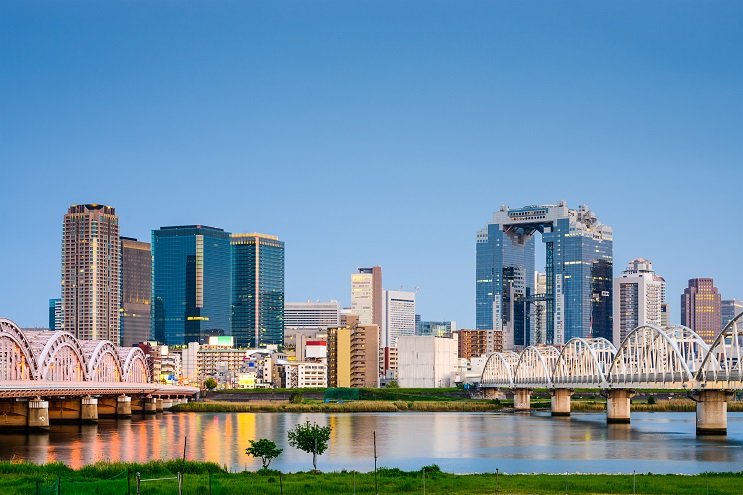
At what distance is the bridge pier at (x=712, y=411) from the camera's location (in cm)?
11656

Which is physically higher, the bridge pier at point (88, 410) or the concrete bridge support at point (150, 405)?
the bridge pier at point (88, 410)

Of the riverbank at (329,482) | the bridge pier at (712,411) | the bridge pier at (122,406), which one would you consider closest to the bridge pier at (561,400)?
the bridge pier at (712,411)

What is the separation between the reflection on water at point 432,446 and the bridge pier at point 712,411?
6.04 feet

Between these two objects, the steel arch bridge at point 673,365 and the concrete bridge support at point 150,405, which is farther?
the concrete bridge support at point 150,405

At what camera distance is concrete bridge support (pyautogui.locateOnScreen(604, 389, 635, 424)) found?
14675 cm

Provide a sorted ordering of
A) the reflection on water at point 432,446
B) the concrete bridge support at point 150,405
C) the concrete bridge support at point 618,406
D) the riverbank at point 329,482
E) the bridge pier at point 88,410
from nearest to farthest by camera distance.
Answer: the riverbank at point 329,482, the reflection on water at point 432,446, the concrete bridge support at point 618,406, the bridge pier at point 88,410, the concrete bridge support at point 150,405

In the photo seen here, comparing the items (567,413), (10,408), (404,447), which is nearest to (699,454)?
(404,447)

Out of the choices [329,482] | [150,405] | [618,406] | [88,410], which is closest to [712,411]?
[618,406]

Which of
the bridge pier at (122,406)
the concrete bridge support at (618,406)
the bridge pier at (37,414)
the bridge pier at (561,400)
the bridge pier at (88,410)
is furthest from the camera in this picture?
the bridge pier at (561,400)

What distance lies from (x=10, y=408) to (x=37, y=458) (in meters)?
45.7

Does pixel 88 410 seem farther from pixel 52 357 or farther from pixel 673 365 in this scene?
pixel 673 365

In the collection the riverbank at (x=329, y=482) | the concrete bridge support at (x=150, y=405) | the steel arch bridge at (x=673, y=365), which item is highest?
the steel arch bridge at (x=673, y=365)

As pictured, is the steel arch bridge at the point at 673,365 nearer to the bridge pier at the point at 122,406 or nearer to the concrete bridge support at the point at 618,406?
the concrete bridge support at the point at 618,406

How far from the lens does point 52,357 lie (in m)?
156
